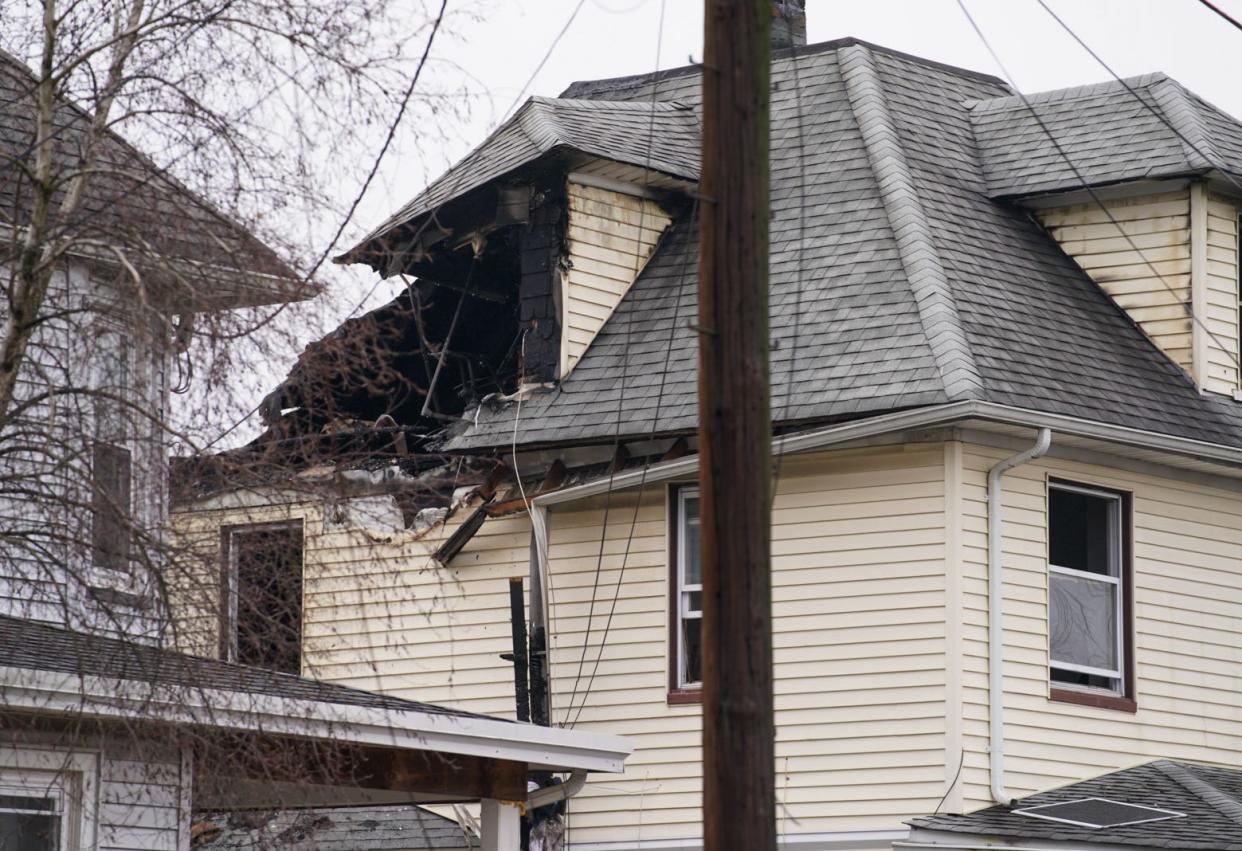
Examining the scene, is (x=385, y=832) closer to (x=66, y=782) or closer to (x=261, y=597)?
(x=66, y=782)

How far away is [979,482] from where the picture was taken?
15.6 metres

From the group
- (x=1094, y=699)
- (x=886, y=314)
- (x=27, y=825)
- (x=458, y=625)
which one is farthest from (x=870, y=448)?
(x=27, y=825)

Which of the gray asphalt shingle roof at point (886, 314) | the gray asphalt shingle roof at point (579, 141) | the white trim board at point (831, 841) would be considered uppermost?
the gray asphalt shingle roof at point (579, 141)

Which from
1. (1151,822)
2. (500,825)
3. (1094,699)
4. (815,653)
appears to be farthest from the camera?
(1094,699)

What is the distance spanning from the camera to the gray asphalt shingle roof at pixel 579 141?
1748 centimetres

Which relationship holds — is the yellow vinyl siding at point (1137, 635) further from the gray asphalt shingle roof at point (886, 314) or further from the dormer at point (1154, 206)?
the dormer at point (1154, 206)

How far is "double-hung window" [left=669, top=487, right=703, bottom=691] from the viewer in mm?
16266

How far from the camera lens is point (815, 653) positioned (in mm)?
15703

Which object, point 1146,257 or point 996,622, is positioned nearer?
point 996,622

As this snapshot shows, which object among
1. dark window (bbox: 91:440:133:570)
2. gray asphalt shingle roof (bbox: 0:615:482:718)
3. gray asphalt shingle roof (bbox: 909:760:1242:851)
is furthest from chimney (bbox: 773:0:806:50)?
dark window (bbox: 91:440:133:570)

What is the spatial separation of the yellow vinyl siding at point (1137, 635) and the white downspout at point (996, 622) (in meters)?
0.06

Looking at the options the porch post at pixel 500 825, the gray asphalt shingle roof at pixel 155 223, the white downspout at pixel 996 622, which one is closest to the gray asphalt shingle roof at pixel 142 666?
the porch post at pixel 500 825

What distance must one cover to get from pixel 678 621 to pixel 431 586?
2590 mm

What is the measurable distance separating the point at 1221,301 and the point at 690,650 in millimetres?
5644
